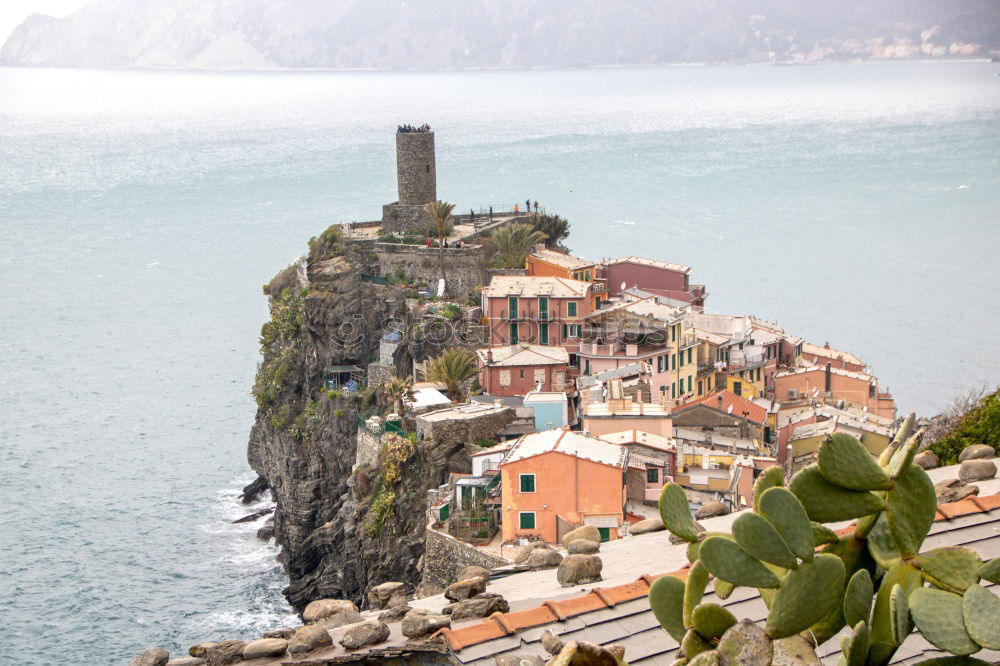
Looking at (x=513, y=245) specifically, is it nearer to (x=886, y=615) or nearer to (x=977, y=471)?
(x=977, y=471)

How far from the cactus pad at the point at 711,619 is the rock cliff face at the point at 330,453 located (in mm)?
28914

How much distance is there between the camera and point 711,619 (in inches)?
235

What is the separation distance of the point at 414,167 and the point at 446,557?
88.5 ft

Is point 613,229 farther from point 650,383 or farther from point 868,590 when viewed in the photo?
point 868,590

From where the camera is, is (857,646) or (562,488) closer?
(857,646)

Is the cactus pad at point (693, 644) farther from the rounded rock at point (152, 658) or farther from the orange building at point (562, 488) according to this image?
the orange building at point (562, 488)

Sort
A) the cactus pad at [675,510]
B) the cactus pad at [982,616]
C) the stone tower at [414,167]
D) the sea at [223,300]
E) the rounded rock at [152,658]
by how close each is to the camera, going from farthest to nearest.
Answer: the stone tower at [414,167], the sea at [223,300], the rounded rock at [152,658], the cactus pad at [675,510], the cactus pad at [982,616]

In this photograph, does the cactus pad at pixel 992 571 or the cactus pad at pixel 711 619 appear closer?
the cactus pad at pixel 992 571

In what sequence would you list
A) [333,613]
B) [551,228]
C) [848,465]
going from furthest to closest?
[551,228], [333,613], [848,465]

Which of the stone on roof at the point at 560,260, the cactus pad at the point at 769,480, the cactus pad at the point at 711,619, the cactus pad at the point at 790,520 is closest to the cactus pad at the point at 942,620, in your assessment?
the cactus pad at the point at 790,520

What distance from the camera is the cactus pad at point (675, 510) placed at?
20.5 ft

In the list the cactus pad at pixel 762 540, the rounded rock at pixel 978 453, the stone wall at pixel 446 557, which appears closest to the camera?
the cactus pad at pixel 762 540

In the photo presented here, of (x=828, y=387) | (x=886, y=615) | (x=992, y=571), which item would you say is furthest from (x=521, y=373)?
(x=992, y=571)

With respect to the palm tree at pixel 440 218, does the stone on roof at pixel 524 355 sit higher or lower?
lower
